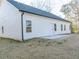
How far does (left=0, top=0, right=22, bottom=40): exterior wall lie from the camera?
14.0m

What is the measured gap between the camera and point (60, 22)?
2352cm

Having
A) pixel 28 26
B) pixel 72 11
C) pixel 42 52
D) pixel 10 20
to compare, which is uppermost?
pixel 72 11

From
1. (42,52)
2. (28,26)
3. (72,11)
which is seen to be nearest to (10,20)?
(28,26)

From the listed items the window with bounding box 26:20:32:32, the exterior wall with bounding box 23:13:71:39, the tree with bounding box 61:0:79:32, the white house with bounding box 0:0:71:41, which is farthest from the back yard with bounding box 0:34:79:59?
the tree with bounding box 61:0:79:32

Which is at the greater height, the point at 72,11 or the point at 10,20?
the point at 72,11

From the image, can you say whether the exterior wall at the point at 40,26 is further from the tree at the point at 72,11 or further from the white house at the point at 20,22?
the tree at the point at 72,11

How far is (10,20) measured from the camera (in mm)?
15141

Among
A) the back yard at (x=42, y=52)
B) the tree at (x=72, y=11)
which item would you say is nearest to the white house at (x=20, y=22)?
the back yard at (x=42, y=52)

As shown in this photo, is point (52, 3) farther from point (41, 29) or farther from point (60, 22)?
point (41, 29)

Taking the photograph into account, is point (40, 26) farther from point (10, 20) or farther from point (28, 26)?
point (10, 20)

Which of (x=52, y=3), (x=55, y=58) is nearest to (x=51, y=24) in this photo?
(x=55, y=58)

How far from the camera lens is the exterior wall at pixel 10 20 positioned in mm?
14044

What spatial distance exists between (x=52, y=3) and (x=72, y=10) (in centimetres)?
660

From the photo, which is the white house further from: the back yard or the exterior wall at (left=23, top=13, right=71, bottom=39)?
the back yard
